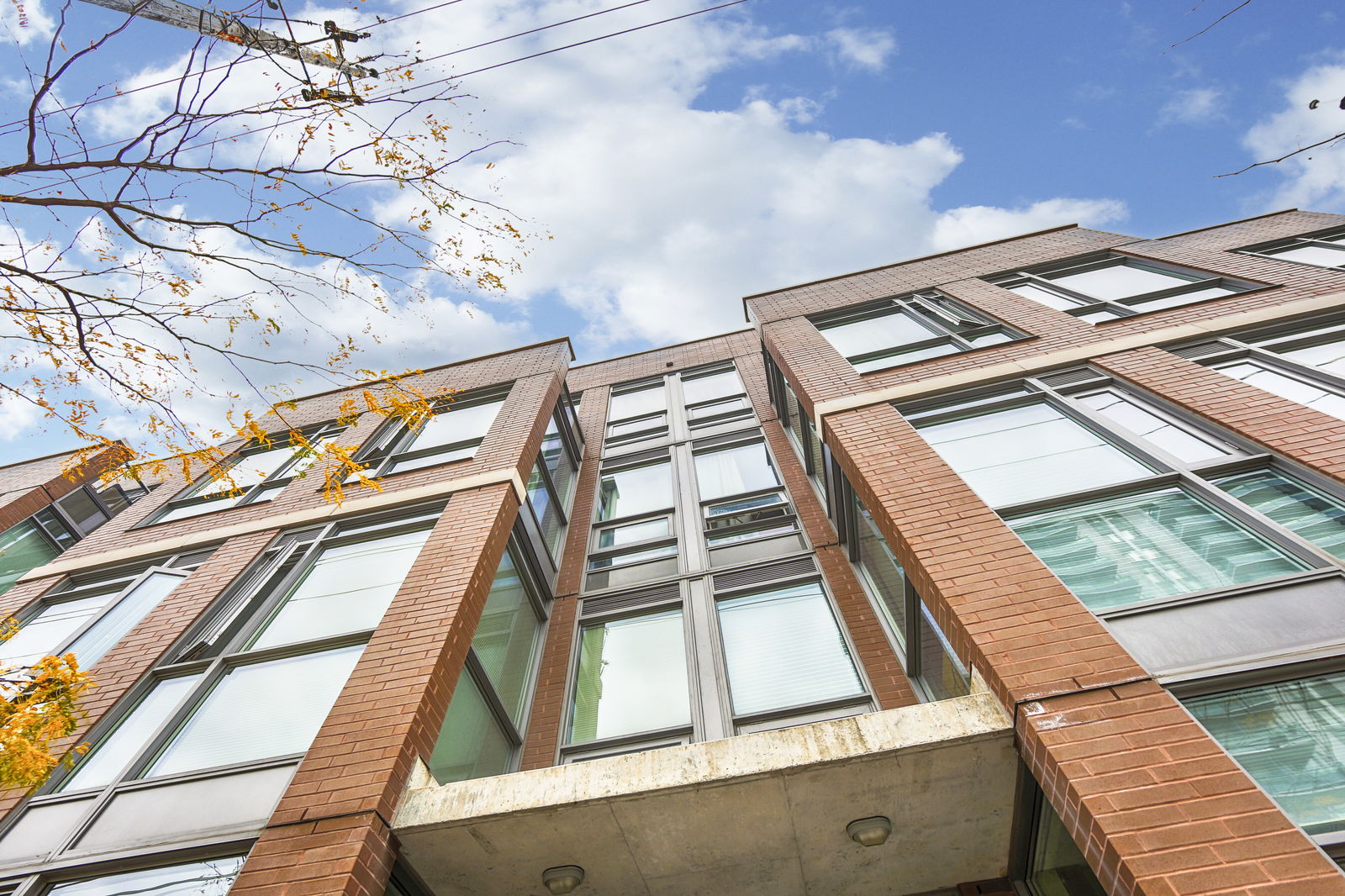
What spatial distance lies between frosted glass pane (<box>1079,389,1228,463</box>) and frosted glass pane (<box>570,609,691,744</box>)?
5.06 m

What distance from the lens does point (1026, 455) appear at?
6.56 metres

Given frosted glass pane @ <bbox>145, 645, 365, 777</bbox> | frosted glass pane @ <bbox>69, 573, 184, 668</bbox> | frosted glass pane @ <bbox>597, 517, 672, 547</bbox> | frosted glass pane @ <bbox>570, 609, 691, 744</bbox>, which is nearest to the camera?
frosted glass pane @ <bbox>145, 645, 365, 777</bbox>

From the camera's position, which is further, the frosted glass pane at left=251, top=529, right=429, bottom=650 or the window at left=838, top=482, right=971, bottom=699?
the frosted glass pane at left=251, top=529, right=429, bottom=650

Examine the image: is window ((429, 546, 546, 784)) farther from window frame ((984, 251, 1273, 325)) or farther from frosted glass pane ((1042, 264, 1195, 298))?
frosted glass pane ((1042, 264, 1195, 298))

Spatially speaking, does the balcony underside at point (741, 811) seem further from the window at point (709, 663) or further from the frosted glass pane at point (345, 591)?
the frosted glass pane at point (345, 591)

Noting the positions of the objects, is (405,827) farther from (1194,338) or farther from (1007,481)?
(1194,338)

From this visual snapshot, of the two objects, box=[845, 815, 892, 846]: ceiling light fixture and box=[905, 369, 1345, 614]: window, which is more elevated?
box=[905, 369, 1345, 614]: window

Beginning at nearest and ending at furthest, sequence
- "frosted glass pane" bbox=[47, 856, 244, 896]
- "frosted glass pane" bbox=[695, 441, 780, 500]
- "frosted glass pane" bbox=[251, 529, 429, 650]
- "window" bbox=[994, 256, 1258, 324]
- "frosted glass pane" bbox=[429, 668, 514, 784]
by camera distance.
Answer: "frosted glass pane" bbox=[47, 856, 244, 896] < "frosted glass pane" bbox=[429, 668, 514, 784] < "frosted glass pane" bbox=[251, 529, 429, 650] < "window" bbox=[994, 256, 1258, 324] < "frosted glass pane" bbox=[695, 441, 780, 500]

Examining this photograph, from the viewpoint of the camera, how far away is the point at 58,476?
12.9 m

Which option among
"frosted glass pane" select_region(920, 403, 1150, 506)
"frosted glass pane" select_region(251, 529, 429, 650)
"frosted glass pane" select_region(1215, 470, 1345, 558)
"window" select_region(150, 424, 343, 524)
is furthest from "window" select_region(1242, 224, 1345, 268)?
"window" select_region(150, 424, 343, 524)

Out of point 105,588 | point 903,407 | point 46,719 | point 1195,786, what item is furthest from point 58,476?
point 1195,786

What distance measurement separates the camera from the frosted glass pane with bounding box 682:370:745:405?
14.6 m

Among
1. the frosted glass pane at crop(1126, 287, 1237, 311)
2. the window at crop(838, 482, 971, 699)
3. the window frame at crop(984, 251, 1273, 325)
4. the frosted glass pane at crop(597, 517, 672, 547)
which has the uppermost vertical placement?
the window frame at crop(984, 251, 1273, 325)

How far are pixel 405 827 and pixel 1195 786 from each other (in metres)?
4.55
